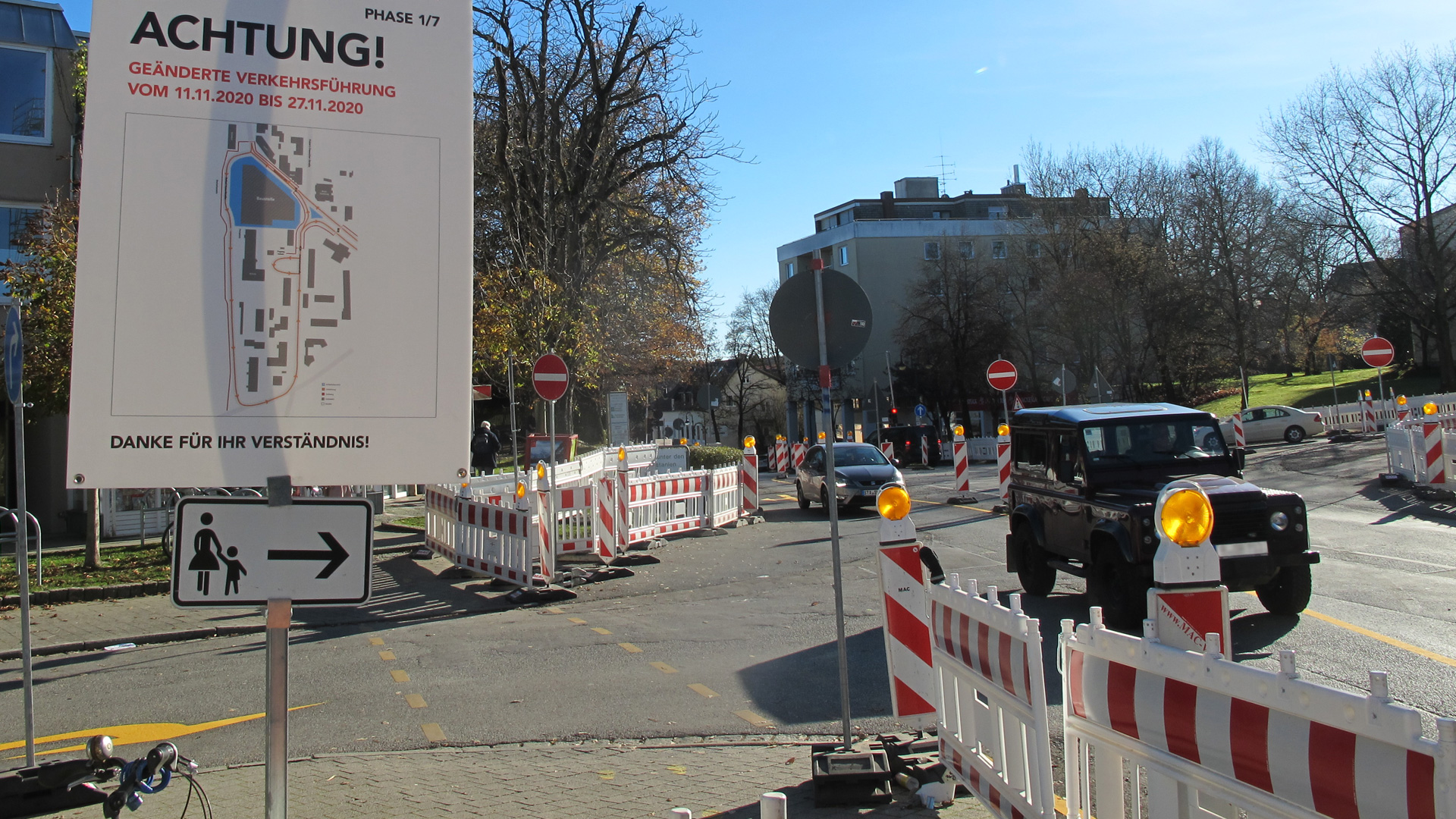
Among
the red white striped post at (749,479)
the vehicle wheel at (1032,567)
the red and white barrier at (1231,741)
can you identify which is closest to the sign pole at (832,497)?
the red and white barrier at (1231,741)

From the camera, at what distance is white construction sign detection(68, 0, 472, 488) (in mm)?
2783

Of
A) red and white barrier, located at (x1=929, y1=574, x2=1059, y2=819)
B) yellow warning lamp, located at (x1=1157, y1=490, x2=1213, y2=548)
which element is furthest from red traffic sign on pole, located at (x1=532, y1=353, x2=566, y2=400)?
yellow warning lamp, located at (x1=1157, y1=490, x2=1213, y2=548)

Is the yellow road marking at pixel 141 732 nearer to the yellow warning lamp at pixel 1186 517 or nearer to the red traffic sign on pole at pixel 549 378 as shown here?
the yellow warning lamp at pixel 1186 517

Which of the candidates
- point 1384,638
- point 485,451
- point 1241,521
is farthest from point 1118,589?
point 485,451

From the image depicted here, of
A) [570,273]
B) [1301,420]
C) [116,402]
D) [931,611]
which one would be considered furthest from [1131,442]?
[1301,420]

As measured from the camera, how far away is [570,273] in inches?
1109

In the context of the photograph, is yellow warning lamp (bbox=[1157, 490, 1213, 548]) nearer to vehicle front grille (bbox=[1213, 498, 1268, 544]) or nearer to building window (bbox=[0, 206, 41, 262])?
vehicle front grille (bbox=[1213, 498, 1268, 544])

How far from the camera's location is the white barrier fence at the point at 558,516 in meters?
12.2

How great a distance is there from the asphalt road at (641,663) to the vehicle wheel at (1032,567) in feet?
0.87

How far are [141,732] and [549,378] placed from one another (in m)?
7.08

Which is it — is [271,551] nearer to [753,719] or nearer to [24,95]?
[753,719]

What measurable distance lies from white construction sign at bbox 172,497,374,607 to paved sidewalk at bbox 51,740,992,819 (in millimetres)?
2217

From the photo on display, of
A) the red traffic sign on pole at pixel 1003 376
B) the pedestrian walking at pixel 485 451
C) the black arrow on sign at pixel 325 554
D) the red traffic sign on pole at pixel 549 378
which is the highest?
the red traffic sign on pole at pixel 1003 376

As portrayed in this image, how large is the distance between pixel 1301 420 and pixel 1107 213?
641 inches
